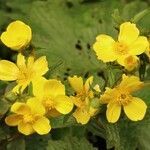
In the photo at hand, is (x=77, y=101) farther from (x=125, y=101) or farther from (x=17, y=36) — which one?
(x=17, y=36)

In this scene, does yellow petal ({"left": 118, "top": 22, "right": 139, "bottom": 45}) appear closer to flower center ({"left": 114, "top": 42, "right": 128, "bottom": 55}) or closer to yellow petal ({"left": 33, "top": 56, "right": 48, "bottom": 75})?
flower center ({"left": 114, "top": 42, "right": 128, "bottom": 55})

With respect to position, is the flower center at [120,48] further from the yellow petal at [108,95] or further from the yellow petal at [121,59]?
the yellow petal at [108,95]

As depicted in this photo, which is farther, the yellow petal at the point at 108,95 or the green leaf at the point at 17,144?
the green leaf at the point at 17,144

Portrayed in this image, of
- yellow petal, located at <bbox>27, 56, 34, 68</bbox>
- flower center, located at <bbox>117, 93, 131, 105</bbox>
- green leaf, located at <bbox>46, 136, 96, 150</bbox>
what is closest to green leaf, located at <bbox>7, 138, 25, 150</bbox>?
green leaf, located at <bbox>46, 136, 96, 150</bbox>

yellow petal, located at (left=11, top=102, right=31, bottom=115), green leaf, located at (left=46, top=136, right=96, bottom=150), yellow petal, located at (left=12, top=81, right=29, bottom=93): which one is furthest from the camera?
green leaf, located at (left=46, top=136, right=96, bottom=150)

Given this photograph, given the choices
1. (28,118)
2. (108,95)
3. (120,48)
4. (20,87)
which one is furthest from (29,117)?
(120,48)

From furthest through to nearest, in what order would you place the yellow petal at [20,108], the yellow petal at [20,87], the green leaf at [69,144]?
the green leaf at [69,144], the yellow petal at [20,87], the yellow petal at [20,108]

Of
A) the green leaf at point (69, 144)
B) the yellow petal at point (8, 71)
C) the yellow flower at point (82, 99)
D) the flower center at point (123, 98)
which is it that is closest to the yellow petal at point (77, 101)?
the yellow flower at point (82, 99)
